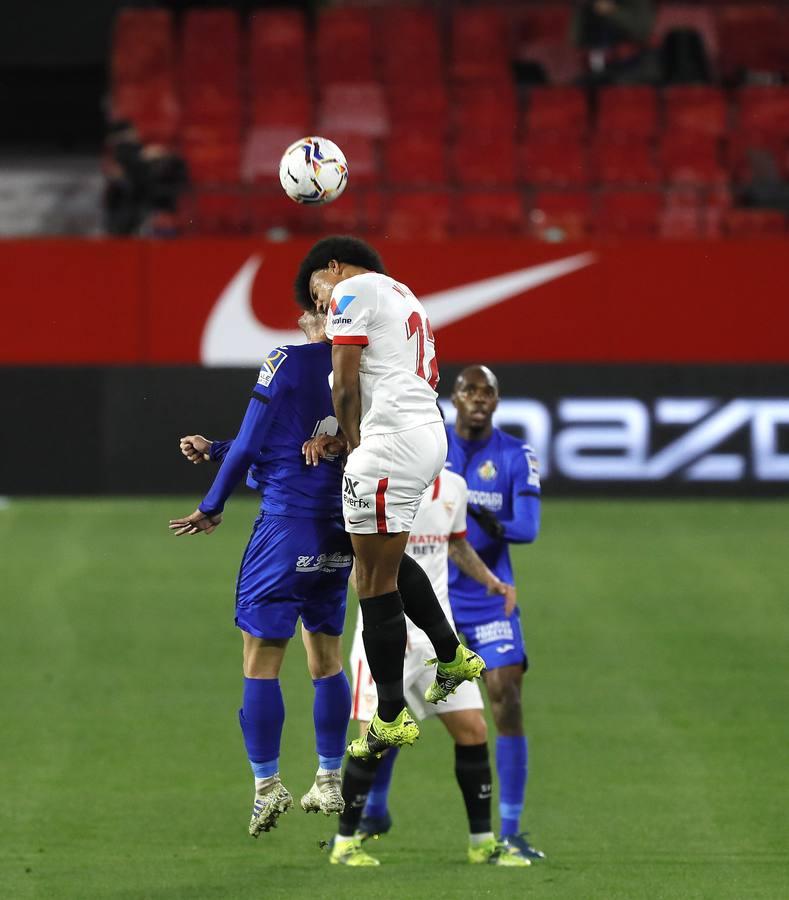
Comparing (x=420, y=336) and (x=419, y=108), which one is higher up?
(x=419, y=108)

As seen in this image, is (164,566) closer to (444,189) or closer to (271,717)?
(444,189)

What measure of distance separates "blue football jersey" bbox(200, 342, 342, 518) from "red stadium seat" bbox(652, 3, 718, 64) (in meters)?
17.3

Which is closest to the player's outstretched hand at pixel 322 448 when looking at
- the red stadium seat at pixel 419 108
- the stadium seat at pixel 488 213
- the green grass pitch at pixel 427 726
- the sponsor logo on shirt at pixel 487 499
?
the sponsor logo on shirt at pixel 487 499

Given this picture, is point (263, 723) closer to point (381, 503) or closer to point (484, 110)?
point (381, 503)

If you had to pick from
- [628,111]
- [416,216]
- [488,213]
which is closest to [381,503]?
[416,216]

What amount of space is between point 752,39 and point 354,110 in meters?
5.66

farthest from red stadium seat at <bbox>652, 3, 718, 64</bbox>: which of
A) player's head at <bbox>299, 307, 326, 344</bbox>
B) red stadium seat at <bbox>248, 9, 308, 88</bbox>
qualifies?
player's head at <bbox>299, 307, 326, 344</bbox>

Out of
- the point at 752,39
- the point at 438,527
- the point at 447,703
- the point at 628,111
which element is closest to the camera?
the point at 438,527

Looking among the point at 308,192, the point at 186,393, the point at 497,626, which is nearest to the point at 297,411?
the point at 308,192

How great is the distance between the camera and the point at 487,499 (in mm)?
10039

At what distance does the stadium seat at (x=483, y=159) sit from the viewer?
2170 cm

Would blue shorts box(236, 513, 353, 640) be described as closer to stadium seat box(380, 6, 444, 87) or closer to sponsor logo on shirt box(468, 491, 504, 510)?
sponsor logo on shirt box(468, 491, 504, 510)

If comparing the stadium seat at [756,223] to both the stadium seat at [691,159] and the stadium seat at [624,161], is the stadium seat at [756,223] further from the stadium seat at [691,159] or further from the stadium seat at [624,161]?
the stadium seat at [624,161]

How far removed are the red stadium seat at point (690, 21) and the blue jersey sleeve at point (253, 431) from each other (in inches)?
686
